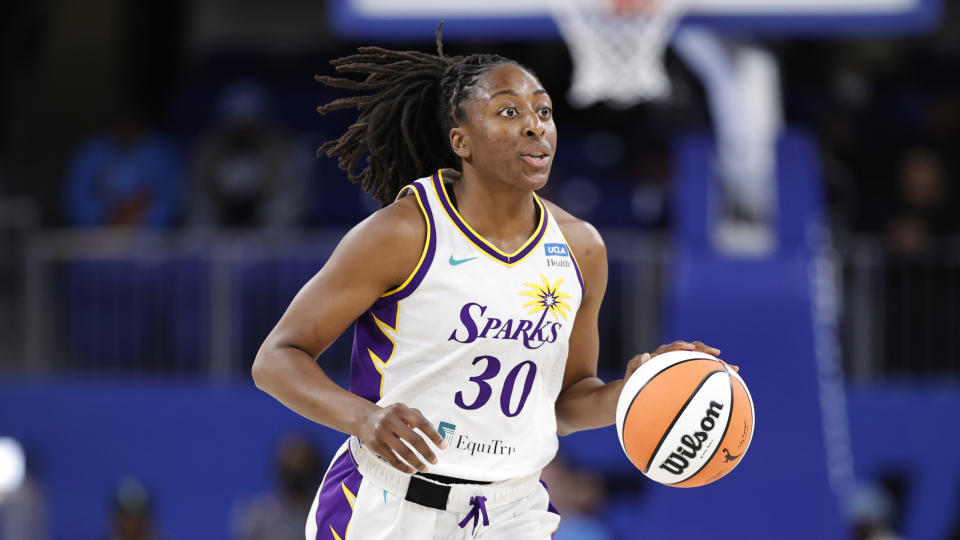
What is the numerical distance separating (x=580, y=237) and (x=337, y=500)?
1.07 m

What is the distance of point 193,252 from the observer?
1044 cm

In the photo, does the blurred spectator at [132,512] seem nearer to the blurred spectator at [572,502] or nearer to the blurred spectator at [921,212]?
the blurred spectator at [572,502]

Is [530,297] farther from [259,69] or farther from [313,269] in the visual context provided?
[259,69]

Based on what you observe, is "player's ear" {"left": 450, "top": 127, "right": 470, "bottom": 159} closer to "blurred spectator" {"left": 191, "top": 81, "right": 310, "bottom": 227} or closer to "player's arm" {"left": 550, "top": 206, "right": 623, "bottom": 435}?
"player's arm" {"left": 550, "top": 206, "right": 623, "bottom": 435}

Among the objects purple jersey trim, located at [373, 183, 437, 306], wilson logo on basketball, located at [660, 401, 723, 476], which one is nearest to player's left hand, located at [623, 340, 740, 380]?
wilson logo on basketball, located at [660, 401, 723, 476]

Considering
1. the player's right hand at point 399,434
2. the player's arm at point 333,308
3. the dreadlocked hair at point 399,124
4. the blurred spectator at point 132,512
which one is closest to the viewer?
the player's right hand at point 399,434

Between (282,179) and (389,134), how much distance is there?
22.6 feet

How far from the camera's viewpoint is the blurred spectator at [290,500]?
8641 mm

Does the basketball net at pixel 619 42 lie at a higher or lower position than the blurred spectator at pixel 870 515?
higher

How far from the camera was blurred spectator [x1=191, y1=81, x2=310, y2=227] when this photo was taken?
11156 millimetres

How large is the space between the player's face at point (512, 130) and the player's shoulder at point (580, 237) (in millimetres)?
288

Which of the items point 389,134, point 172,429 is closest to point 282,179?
point 172,429

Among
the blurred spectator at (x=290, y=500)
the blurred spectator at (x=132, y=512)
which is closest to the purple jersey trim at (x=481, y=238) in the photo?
the blurred spectator at (x=290, y=500)

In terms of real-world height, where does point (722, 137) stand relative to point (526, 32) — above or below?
below
